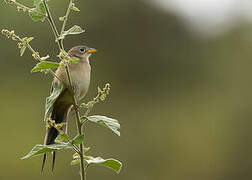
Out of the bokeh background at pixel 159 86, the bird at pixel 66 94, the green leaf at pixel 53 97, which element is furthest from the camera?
the bokeh background at pixel 159 86

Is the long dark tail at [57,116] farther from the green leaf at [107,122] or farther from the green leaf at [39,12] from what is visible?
the green leaf at [39,12]

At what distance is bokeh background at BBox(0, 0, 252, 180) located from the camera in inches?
615

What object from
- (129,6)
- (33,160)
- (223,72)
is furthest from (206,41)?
(33,160)

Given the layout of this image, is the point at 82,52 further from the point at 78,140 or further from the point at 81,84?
the point at 78,140

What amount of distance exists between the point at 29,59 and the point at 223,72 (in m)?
7.16

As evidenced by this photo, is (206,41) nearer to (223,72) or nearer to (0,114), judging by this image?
(223,72)

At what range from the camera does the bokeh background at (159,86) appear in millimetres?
15617

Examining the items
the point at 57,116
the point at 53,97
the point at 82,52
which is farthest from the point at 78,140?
the point at 82,52

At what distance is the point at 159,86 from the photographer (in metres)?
19.1

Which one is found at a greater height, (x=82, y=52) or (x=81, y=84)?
(x=82, y=52)

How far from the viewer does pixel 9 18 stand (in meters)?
14.8

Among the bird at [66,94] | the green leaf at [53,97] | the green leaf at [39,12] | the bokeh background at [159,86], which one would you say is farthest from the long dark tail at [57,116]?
the bokeh background at [159,86]

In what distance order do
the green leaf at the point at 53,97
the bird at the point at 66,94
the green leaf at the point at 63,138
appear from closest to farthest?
the green leaf at the point at 63,138 < the green leaf at the point at 53,97 < the bird at the point at 66,94

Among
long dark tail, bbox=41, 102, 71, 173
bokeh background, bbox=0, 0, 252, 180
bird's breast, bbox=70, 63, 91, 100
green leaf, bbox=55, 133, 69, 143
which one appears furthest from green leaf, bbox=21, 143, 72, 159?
bokeh background, bbox=0, 0, 252, 180
